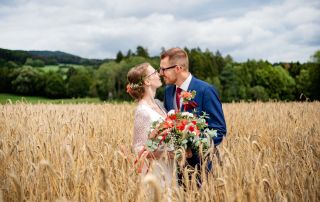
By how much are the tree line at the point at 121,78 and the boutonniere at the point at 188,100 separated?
29270mm

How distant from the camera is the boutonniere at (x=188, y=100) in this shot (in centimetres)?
328

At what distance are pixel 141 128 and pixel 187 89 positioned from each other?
608 millimetres

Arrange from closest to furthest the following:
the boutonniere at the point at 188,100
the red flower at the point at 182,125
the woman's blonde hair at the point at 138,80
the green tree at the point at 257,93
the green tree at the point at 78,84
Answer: the red flower at the point at 182,125 → the boutonniere at the point at 188,100 → the woman's blonde hair at the point at 138,80 → the green tree at the point at 78,84 → the green tree at the point at 257,93

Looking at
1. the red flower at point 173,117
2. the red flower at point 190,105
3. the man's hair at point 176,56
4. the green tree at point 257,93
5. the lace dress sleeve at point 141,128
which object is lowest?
the green tree at point 257,93

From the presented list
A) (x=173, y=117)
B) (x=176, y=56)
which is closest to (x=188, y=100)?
(x=173, y=117)

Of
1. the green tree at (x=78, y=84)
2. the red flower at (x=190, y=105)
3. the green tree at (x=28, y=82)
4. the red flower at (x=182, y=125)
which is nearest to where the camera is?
the red flower at (x=182, y=125)

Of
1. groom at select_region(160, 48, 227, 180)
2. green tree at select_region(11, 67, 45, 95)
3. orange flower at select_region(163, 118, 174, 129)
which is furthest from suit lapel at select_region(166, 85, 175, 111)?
green tree at select_region(11, 67, 45, 95)

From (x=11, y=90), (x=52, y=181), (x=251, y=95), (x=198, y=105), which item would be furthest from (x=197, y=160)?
(x=251, y=95)

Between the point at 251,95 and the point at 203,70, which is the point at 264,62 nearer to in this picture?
the point at 251,95

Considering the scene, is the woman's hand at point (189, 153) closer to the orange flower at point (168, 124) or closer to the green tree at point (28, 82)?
the orange flower at point (168, 124)

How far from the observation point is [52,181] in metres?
2.68

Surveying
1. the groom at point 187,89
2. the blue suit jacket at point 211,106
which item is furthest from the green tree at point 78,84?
the blue suit jacket at point 211,106

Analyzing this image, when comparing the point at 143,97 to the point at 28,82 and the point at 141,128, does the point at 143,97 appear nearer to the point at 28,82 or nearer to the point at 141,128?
the point at 141,128

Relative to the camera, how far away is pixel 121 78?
5134 cm
